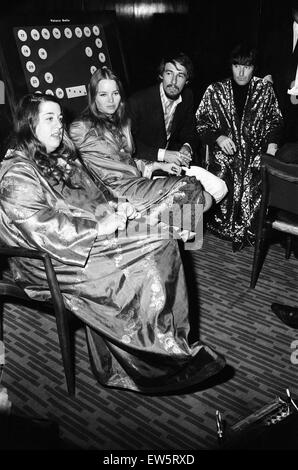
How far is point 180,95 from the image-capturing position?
9.98 ft

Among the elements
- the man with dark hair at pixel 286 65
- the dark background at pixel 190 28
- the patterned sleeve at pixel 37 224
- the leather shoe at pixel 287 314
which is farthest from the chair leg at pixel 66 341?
the man with dark hair at pixel 286 65

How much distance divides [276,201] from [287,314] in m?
0.58

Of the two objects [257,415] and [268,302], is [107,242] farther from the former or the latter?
[268,302]

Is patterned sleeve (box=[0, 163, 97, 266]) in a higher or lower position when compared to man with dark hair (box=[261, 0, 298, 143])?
lower

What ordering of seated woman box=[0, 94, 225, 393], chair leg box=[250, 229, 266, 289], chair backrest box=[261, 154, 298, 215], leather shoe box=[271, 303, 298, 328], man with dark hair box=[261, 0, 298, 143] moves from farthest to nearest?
man with dark hair box=[261, 0, 298, 143] < chair leg box=[250, 229, 266, 289] < leather shoe box=[271, 303, 298, 328] < chair backrest box=[261, 154, 298, 215] < seated woman box=[0, 94, 225, 393]

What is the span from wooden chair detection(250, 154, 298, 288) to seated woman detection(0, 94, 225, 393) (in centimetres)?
71

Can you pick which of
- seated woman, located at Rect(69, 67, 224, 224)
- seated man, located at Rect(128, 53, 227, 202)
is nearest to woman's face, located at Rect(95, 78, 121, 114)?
seated woman, located at Rect(69, 67, 224, 224)

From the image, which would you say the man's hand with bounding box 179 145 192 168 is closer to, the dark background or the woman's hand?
the dark background

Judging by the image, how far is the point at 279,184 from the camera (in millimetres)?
2264

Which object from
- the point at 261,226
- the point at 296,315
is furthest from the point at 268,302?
the point at 261,226

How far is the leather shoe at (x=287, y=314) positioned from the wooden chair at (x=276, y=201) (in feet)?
1.03

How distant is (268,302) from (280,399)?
0.98 meters

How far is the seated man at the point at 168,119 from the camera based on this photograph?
9.25 feet

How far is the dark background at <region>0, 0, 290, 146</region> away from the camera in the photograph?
322cm
